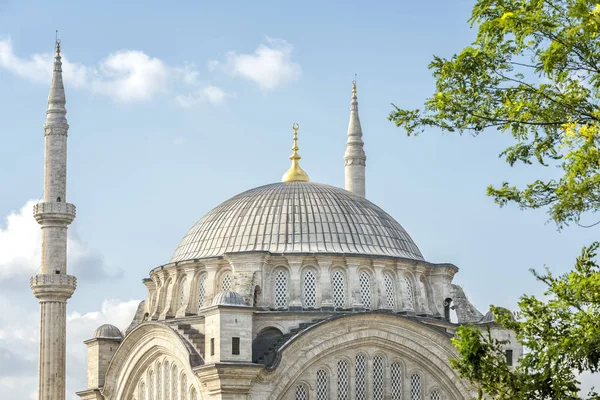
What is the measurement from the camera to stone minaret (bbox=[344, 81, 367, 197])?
54688 mm

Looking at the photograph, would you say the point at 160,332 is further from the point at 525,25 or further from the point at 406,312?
the point at 525,25

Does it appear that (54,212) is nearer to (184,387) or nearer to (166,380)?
(166,380)

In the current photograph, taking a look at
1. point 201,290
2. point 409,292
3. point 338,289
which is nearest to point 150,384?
point 201,290

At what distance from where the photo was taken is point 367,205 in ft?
157

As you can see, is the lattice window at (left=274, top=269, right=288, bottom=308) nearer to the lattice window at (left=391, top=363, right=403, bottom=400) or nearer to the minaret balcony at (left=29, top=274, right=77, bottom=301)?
the lattice window at (left=391, top=363, right=403, bottom=400)

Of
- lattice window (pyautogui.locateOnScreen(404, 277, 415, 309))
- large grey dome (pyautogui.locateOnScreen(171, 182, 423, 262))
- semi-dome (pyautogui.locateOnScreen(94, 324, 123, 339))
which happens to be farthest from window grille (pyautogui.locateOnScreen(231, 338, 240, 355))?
semi-dome (pyautogui.locateOnScreen(94, 324, 123, 339))

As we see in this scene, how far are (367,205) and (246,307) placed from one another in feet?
28.6

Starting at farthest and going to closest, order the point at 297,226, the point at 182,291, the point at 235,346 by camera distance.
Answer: the point at 182,291 → the point at 297,226 → the point at 235,346

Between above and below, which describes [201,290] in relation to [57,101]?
below

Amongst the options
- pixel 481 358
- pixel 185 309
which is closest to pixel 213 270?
pixel 185 309

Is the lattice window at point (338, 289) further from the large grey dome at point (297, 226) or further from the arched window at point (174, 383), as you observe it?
the arched window at point (174, 383)

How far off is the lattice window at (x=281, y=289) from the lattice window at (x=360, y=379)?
302 centimetres

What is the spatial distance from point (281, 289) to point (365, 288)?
9.29 ft

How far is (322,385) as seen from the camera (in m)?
42.1
